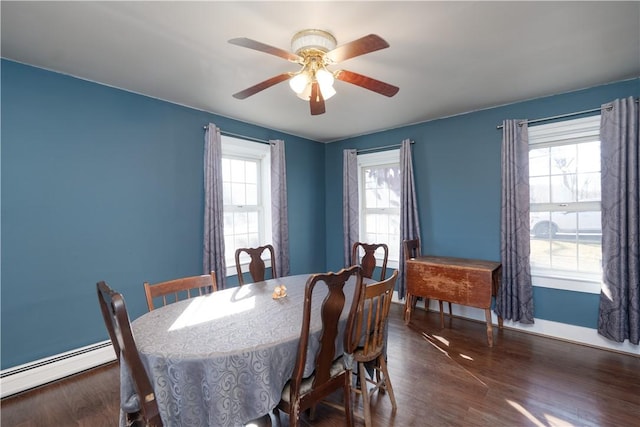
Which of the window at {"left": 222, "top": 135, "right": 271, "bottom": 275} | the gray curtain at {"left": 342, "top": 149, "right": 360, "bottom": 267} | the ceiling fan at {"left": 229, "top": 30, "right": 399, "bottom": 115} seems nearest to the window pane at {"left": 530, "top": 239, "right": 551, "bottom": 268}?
the gray curtain at {"left": 342, "top": 149, "right": 360, "bottom": 267}

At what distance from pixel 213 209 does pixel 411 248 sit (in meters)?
2.30

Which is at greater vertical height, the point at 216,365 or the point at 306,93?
the point at 306,93

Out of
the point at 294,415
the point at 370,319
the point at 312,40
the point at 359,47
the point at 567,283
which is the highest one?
the point at 312,40

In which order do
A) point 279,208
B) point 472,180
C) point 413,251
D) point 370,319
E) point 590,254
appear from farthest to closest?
point 279,208 < point 413,251 < point 472,180 < point 590,254 < point 370,319

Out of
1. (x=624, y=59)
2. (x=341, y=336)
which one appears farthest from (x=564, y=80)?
(x=341, y=336)

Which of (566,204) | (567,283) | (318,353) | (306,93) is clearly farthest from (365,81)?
(567,283)

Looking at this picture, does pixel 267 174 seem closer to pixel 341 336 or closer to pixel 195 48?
pixel 195 48

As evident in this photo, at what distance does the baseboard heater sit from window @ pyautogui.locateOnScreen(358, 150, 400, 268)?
3.29m

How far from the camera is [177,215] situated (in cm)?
305

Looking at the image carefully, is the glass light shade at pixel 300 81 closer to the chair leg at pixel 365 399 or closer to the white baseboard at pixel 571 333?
the chair leg at pixel 365 399

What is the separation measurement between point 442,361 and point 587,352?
136 cm

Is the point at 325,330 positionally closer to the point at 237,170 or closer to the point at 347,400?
the point at 347,400

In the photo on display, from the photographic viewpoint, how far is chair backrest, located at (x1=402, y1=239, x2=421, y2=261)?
347 cm

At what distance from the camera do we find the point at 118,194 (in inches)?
104
